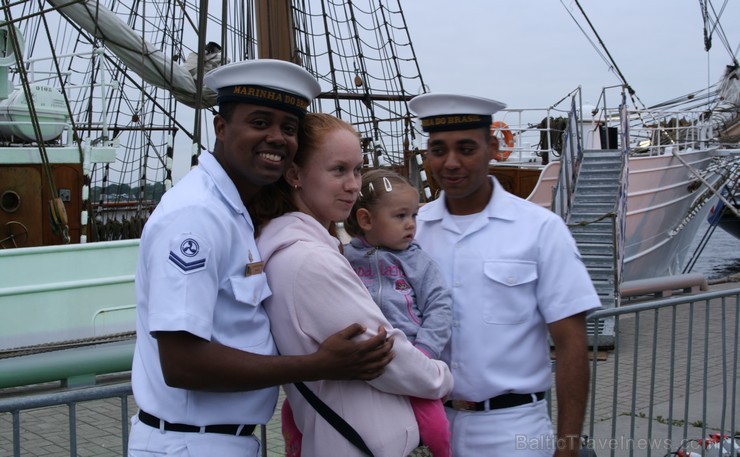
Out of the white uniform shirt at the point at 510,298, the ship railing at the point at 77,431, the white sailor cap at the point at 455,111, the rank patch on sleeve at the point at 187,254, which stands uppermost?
the white sailor cap at the point at 455,111

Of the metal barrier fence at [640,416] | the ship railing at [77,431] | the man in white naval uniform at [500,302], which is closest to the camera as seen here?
the man in white naval uniform at [500,302]

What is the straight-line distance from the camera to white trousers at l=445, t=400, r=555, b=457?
2365 mm

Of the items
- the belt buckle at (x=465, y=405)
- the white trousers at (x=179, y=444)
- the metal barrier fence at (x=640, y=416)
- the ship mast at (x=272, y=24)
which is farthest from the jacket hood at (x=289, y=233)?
the ship mast at (x=272, y=24)

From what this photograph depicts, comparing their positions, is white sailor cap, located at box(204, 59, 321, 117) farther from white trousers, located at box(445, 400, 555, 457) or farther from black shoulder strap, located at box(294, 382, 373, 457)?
white trousers, located at box(445, 400, 555, 457)

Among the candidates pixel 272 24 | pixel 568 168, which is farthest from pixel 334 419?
pixel 568 168

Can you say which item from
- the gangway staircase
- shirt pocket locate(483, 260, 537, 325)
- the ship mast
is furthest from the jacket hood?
the ship mast

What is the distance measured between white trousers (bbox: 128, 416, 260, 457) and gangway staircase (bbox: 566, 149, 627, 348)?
727 centimetres

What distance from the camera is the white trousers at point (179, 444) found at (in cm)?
191

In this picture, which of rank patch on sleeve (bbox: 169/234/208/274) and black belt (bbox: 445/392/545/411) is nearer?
rank patch on sleeve (bbox: 169/234/208/274)

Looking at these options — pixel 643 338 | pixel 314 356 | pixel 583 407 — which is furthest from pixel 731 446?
pixel 643 338

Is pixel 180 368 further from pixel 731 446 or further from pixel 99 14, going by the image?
pixel 99 14

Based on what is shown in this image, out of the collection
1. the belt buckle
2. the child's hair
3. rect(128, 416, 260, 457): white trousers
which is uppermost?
the child's hair

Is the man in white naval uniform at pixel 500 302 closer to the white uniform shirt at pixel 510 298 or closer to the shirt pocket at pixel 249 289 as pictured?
the white uniform shirt at pixel 510 298

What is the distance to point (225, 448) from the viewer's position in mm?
1951
